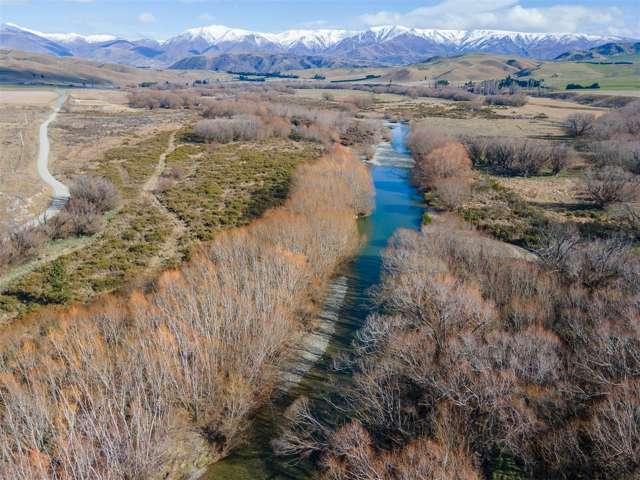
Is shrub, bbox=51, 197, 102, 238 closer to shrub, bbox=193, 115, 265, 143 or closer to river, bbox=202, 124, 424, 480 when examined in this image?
river, bbox=202, 124, 424, 480

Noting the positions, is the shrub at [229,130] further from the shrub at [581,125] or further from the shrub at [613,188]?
the shrub at [581,125]

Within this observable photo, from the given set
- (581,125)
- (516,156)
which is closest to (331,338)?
(516,156)

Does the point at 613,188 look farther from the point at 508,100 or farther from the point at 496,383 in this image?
the point at 508,100

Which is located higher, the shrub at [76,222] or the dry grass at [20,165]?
the dry grass at [20,165]

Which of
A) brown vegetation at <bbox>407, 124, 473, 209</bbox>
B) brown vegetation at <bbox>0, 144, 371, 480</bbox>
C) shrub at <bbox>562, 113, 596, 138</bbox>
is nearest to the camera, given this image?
brown vegetation at <bbox>0, 144, 371, 480</bbox>

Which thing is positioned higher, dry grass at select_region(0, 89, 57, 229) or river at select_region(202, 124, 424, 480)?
dry grass at select_region(0, 89, 57, 229)

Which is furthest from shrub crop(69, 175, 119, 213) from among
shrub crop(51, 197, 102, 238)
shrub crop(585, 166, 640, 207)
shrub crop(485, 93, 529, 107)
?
shrub crop(485, 93, 529, 107)

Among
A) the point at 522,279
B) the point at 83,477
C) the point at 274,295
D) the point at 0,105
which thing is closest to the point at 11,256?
the point at 274,295

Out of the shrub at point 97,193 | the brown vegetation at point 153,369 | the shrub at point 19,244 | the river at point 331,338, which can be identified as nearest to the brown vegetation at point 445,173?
the river at point 331,338
